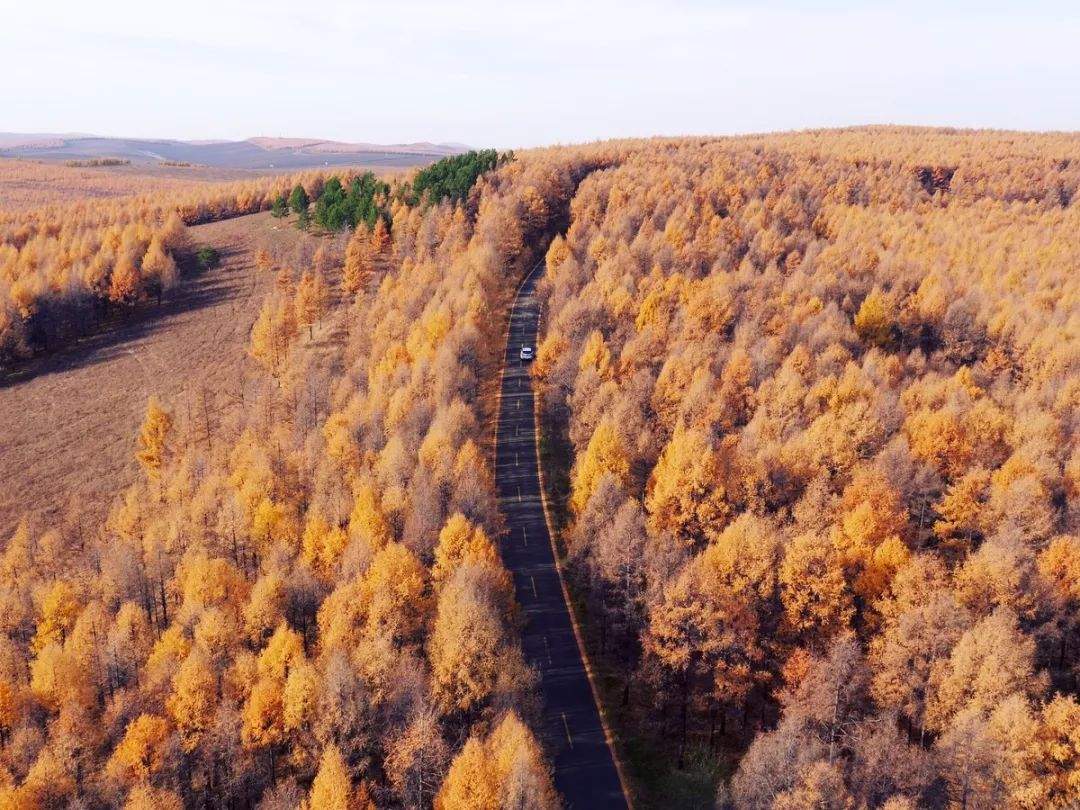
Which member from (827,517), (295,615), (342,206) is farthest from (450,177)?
(827,517)

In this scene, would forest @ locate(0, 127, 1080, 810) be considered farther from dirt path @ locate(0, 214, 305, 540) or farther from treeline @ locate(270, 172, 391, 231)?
treeline @ locate(270, 172, 391, 231)

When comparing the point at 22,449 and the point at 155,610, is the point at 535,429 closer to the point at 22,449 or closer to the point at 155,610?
the point at 155,610

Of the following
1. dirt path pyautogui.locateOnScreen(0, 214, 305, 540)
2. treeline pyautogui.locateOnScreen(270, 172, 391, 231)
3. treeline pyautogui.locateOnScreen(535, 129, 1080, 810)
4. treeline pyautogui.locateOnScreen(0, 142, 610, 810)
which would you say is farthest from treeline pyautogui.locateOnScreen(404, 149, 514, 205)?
treeline pyautogui.locateOnScreen(0, 142, 610, 810)

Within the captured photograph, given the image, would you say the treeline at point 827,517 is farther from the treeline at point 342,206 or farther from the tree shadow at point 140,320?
the tree shadow at point 140,320

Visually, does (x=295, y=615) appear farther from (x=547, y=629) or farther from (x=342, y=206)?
(x=342, y=206)

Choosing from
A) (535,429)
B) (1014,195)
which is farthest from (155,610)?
(1014,195)

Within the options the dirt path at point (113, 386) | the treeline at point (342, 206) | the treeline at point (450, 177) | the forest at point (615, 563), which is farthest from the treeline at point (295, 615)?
the treeline at point (450, 177)
